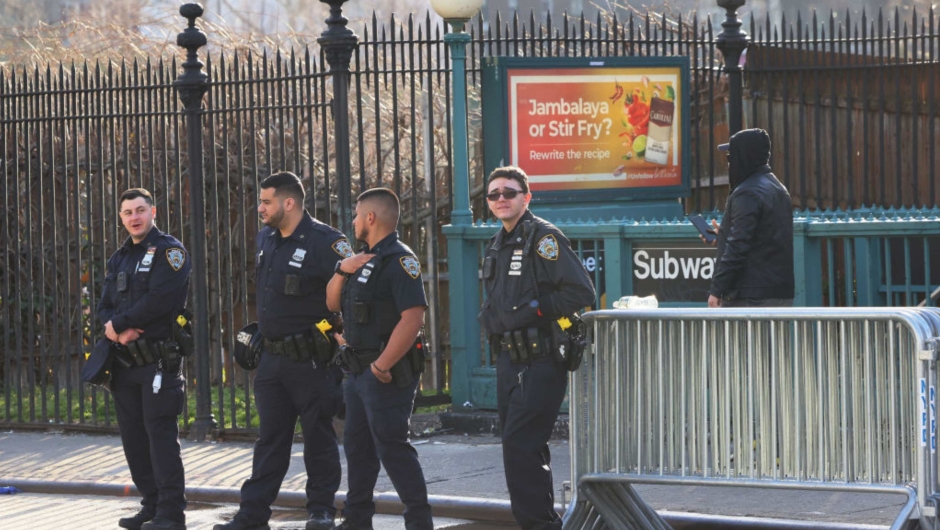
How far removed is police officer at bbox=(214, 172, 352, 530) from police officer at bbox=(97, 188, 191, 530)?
44cm

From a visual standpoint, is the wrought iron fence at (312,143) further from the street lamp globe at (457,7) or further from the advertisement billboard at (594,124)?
the advertisement billboard at (594,124)

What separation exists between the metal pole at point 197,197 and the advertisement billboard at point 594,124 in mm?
2123

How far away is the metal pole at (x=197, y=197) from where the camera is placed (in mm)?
10430

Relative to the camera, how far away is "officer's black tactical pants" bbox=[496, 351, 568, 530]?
6.60 metres

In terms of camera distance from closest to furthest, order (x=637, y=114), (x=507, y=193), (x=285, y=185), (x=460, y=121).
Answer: (x=507, y=193)
(x=285, y=185)
(x=460, y=121)
(x=637, y=114)

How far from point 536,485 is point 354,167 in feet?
26.7

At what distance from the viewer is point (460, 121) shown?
1041cm

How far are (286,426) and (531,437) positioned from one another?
1.51 metres

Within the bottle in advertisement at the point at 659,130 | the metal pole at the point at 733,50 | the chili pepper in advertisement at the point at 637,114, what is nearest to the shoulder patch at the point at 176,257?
the chili pepper in advertisement at the point at 637,114

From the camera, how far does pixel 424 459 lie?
9.28 m

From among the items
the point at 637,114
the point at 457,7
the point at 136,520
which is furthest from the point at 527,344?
the point at 637,114

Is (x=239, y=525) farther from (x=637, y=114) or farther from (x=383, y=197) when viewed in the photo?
(x=637, y=114)

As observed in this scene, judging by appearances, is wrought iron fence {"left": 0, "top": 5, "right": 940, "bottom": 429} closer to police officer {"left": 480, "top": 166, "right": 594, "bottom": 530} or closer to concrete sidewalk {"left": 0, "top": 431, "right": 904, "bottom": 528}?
concrete sidewalk {"left": 0, "top": 431, "right": 904, "bottom": 528}

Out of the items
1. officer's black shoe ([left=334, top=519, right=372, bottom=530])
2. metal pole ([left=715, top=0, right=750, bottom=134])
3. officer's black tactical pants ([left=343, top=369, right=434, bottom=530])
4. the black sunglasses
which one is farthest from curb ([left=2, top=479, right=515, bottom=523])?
metal pole ([left=715, top=0, right=750, bottom=134])
